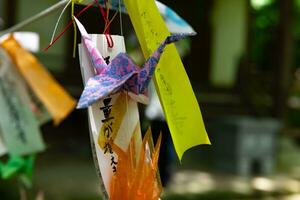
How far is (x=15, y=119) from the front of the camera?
6.06ft

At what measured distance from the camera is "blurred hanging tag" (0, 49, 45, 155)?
6.07 feet

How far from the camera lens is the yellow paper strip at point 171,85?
3.70ft

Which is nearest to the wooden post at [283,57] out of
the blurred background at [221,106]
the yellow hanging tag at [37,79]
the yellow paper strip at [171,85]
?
the blurred background at [221,106]

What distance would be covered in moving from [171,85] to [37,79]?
2.89 ft

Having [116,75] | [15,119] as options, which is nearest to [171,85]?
[116,75]

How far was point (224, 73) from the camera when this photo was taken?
789cm

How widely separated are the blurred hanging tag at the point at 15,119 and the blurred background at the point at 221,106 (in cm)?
308

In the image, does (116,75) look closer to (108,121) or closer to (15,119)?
(108,121)

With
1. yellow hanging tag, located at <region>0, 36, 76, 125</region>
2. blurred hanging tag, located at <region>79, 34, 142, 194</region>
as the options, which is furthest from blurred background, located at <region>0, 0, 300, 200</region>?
blurred hanging tag, located at <region>79, 34, 142, 194</region>

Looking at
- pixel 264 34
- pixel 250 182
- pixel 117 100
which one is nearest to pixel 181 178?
pixel 250 182

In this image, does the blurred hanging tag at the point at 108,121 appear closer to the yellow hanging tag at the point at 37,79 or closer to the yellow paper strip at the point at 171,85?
the yellow paper strip at the point at 171,85

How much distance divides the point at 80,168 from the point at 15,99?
4.35m

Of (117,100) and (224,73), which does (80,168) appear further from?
(117,100)

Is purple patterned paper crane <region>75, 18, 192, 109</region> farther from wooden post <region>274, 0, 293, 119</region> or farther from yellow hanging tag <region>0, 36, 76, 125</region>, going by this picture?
wooden post <region>274, 0, 293, 119</region>
